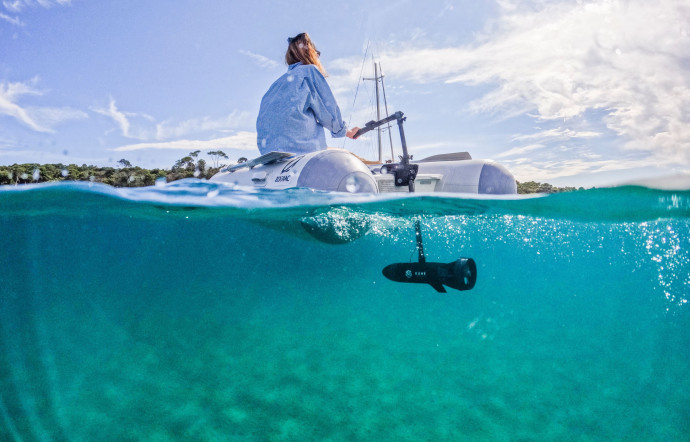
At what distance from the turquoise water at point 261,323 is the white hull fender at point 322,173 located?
309 mm

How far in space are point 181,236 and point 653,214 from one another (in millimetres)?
9120

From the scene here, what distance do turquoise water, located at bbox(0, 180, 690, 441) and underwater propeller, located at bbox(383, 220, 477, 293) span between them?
3.39 feet

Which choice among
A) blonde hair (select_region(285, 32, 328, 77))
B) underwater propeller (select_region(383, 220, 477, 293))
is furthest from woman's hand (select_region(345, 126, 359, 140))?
underwater propeller (select_region(383, 220, 477, 293))

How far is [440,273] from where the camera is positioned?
4422mm

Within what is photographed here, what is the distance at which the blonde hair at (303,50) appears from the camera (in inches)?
218

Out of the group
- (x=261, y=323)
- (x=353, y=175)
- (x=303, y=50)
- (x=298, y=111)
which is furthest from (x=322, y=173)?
(x=261, y=323)

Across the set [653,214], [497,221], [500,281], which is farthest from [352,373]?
[500,281]

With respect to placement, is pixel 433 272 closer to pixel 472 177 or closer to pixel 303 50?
pixel 472 177

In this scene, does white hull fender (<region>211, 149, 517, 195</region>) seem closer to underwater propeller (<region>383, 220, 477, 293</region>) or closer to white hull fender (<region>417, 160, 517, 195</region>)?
white hull fender (<region>417, 160, 517, 195</region>)

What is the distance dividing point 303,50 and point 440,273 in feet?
11.0

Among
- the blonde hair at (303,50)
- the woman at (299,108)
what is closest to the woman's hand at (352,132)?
the woman at (299,108)

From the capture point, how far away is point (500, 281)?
26734mm

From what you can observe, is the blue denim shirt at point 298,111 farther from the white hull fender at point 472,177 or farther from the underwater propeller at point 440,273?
the underwater propeller at point 440,273

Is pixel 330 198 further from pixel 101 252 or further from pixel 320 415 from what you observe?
pixel 101 252
